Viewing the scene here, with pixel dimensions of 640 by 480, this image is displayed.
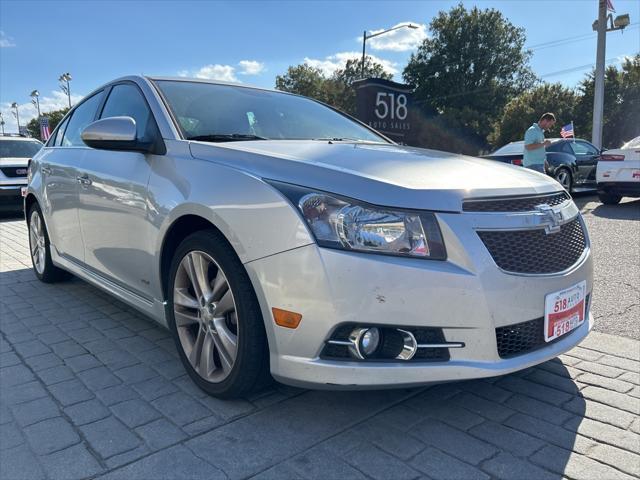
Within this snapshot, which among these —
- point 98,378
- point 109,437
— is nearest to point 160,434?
point 109,437

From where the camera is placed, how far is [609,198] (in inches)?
394

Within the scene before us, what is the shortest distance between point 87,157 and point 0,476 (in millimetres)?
2246

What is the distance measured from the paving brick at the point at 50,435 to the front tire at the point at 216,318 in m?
0.61

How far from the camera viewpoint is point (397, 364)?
2.01m

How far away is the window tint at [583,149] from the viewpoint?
456 inches

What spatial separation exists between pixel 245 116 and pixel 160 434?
1871mm

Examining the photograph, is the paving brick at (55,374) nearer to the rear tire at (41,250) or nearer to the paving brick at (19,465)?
the paving brick at (19,465)

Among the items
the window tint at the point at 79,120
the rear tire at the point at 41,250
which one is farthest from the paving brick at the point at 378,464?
the rear tire at the point at 41,250

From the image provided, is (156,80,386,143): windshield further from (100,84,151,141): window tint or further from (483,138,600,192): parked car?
(483,138,600,192): parked car

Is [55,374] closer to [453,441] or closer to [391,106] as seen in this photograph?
[453,441]

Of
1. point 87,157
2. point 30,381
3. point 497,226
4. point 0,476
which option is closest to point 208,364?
point 0,476

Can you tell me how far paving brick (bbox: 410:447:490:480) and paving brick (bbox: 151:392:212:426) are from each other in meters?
1.01

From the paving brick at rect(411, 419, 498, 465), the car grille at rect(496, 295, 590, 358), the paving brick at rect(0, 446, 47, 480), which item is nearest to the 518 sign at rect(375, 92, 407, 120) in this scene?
the car grille at rect(496, 295, 590, 358)

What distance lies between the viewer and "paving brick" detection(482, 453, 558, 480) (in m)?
1.94
